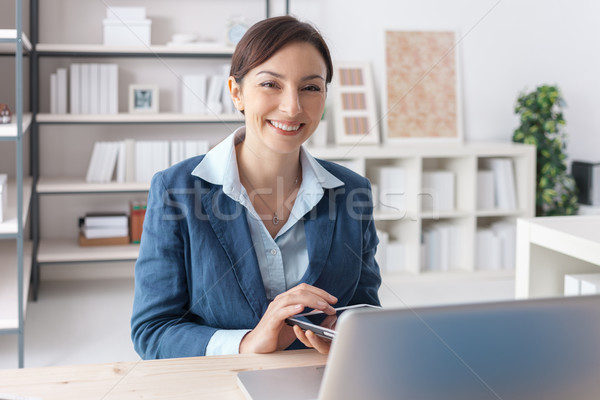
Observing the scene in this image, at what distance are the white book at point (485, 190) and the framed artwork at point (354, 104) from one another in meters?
0.68

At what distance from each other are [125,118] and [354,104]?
1317mm

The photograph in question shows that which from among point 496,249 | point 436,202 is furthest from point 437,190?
point 496,249

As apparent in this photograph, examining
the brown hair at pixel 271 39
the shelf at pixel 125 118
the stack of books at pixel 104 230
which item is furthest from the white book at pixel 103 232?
the brown hair at pixel 271 39

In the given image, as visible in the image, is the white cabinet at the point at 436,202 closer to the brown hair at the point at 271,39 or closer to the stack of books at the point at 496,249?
the stack of books at the point at 496,249

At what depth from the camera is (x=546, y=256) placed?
158 cm

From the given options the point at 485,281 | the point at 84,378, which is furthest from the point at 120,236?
the point at 84,378

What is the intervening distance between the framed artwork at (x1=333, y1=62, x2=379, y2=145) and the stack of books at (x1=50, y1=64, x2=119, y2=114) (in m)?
1.25

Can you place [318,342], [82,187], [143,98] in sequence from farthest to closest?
1. [143,98]
2. [82,187]
3. [318,342]

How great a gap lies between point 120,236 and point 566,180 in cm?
266

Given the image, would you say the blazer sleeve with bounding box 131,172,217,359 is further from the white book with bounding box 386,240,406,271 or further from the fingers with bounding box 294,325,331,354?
the white book with bounding box 386,240,406,271

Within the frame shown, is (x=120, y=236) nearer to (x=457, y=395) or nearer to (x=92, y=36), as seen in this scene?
(x=92, y=36)

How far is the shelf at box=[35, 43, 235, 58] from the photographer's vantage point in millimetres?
3445

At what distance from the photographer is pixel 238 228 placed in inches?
51.3

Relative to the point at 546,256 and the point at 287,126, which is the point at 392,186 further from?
the point at 287,126
